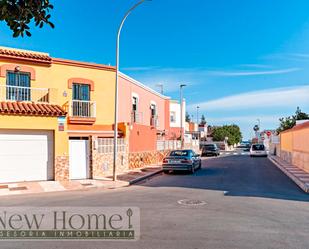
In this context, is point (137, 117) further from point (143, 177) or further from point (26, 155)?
point (26, 155)

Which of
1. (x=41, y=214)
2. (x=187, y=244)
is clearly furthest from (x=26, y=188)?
(x=187, y=244)

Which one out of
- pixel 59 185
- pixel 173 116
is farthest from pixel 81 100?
pixel 173 116

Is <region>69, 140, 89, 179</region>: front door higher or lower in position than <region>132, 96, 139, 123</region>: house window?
lower

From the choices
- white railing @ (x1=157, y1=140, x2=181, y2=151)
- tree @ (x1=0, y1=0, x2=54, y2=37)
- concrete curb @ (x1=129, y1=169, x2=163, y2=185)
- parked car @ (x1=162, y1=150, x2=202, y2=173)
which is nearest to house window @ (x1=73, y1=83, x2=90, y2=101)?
concrete curb @ (x1=129, y1=169, x2=163, y2=185)

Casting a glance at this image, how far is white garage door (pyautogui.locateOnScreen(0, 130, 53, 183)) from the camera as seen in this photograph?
1580cm

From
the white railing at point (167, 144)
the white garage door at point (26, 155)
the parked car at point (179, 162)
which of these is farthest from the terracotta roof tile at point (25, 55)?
the white railing at point (167, 144)

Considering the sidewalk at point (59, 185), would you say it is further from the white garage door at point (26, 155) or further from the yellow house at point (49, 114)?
the yellow house at point (49, 114)

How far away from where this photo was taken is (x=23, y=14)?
167 inches

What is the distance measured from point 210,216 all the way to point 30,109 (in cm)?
1124

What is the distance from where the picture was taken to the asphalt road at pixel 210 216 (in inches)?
252

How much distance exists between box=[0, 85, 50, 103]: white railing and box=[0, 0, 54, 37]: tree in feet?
49.8

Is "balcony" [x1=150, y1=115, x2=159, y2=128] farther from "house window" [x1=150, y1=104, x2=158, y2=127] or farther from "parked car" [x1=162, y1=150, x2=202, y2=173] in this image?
"parked car" [x1=162, y1=150, x2=202, y2=173]
